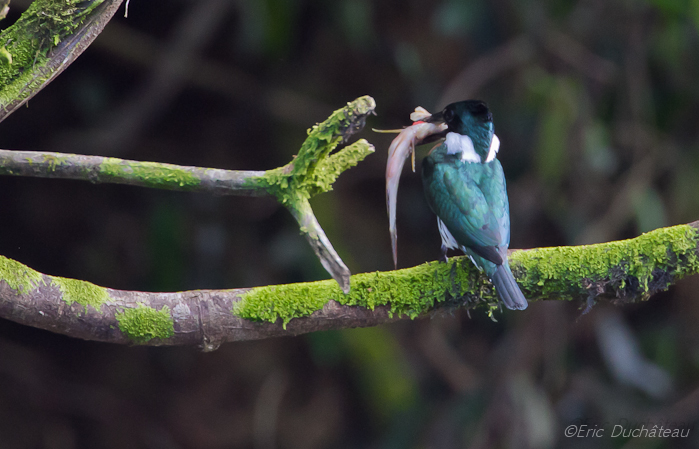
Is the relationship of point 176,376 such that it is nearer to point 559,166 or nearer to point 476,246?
point 559,166

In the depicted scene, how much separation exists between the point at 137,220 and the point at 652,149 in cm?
373

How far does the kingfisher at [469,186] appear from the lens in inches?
86.0

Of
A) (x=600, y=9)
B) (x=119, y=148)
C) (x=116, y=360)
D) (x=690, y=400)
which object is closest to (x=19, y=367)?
(x=116, y=360)

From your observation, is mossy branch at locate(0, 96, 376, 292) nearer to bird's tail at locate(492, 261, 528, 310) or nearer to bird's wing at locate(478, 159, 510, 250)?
bird's tail at locate(492, 261, 528, 310)

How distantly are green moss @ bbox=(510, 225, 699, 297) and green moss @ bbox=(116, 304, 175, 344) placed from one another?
1.12 m

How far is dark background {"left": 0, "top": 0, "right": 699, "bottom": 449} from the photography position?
4215mm

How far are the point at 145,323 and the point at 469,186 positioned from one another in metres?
1.27

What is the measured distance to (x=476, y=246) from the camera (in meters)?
2.10

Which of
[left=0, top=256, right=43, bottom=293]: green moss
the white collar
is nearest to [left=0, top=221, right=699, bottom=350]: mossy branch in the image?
[left=0, top=256, right=43, bottom=293]: green moss

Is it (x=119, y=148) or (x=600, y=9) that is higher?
(x=600, y=9)

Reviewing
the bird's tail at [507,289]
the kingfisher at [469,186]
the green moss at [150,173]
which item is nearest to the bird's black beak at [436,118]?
the kingfisher at [469,186]

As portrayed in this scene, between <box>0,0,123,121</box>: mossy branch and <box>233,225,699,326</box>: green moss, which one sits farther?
<box>233,225,699,326</box>: green moss

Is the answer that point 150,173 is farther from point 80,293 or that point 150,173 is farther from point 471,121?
point 471,121

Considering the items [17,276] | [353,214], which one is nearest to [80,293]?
[17,276]
